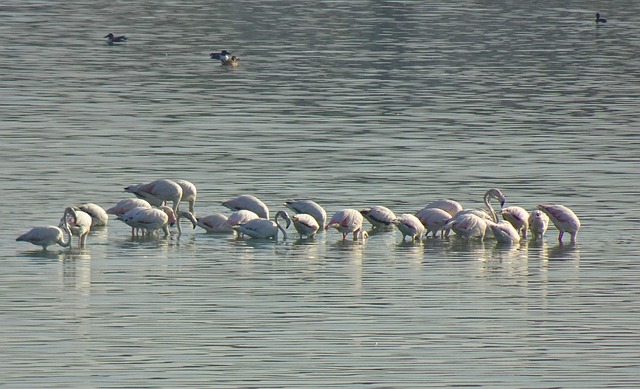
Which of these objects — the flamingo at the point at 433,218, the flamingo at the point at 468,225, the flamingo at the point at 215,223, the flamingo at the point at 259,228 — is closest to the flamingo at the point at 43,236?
the flamingo at the point at 215,223

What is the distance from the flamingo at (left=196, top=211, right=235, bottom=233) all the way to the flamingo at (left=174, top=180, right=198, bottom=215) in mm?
1509

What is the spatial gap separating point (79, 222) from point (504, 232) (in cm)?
620

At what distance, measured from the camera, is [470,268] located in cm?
2242

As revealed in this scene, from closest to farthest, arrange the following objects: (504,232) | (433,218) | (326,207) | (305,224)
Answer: (504,232) → (305,224) → (433,218) → (326,207)

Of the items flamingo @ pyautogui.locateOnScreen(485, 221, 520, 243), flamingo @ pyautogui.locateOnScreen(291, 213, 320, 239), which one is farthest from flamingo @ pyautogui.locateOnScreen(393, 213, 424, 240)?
flamingo @ pyautogui.locateOnScreen(291, 213, 320, 239)

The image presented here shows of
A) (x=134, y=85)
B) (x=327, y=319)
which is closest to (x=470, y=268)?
(x=327, y=319)

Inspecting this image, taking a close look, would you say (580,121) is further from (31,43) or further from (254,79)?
(31,43)

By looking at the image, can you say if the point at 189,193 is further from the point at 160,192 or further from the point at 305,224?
the point at 305,224

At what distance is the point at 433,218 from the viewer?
24.8 metres

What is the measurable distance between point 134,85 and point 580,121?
15.1 meters

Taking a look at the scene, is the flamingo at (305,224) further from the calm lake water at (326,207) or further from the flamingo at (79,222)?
the flamingo at (79,222)

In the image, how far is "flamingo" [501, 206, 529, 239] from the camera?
81.5 ft

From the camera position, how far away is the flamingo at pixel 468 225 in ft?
79.3

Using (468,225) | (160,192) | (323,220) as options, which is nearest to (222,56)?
(160,192)
